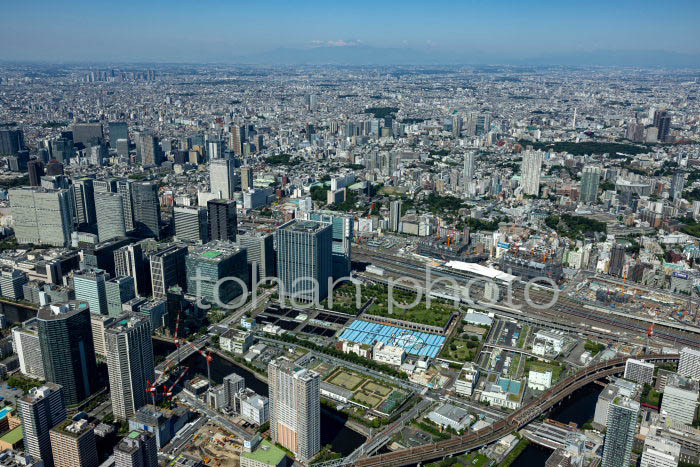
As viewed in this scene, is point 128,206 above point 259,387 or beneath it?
above

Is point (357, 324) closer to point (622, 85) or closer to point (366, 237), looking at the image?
point (366, 237)

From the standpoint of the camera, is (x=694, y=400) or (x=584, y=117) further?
(x=584, y=117)

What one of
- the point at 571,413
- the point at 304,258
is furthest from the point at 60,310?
the point at 571,413

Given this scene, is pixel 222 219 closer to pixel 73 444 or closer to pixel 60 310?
pixel 60 310

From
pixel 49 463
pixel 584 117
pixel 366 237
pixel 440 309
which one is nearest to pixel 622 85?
pixel 584 117

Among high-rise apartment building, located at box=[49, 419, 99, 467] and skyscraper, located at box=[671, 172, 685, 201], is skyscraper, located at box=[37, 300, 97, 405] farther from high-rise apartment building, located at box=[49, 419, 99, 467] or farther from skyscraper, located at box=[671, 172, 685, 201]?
skyscraper, located at box=[671, 172, 685, 201]

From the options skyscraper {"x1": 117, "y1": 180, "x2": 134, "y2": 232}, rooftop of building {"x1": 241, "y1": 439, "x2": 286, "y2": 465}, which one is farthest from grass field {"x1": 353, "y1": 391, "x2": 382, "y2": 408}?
skyscraper {"x1": 117, "y1": 180, "x2": 134, "y2": 232}

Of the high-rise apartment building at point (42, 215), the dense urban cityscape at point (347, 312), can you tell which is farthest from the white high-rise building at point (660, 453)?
the high-rise apartment building at point (42, 215)

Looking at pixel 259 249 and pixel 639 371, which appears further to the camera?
pixel 259 249
